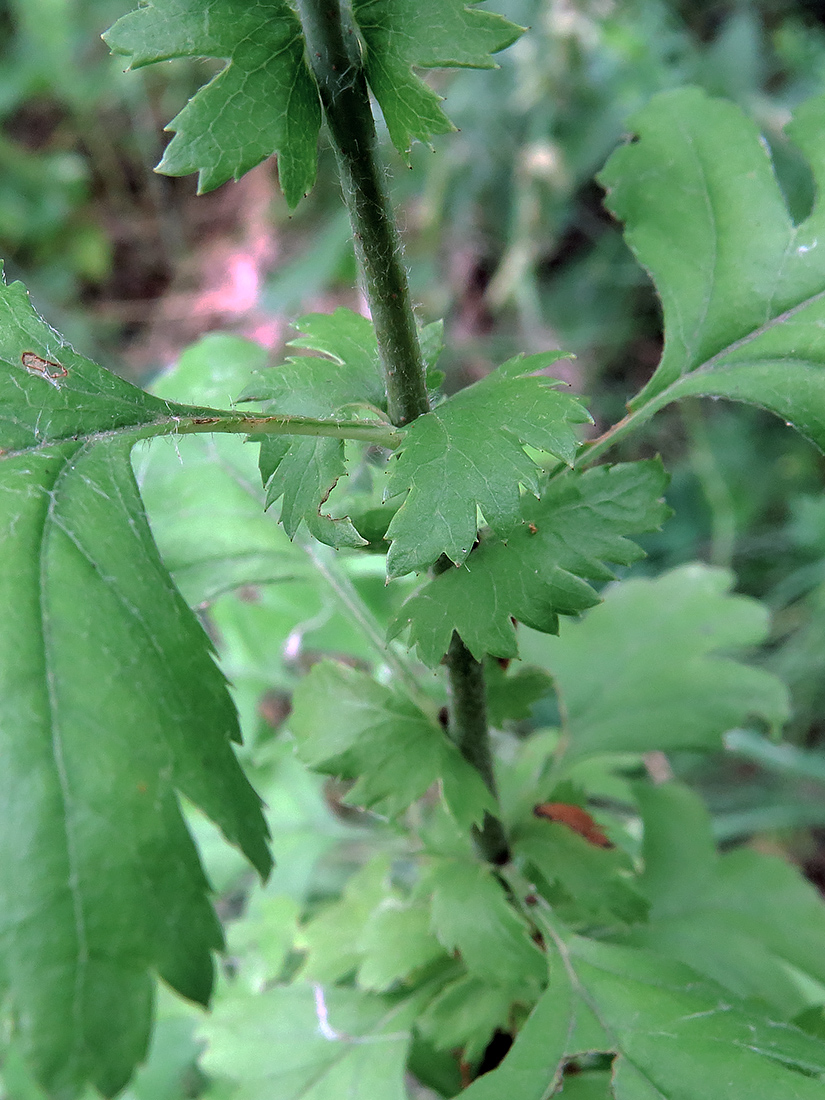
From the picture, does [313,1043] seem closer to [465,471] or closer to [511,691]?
[511,691]

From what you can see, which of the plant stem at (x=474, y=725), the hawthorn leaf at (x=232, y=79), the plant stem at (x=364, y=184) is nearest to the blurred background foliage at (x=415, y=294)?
the plant stem at (x=474, y=725)

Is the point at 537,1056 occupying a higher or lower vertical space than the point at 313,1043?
higher

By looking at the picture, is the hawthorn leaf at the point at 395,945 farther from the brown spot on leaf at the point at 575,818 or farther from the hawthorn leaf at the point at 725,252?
the hawthorn leaf at the point at 725,252

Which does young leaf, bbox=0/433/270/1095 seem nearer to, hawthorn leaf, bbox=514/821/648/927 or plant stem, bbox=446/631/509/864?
plant stem, bbox=446/631/509/864

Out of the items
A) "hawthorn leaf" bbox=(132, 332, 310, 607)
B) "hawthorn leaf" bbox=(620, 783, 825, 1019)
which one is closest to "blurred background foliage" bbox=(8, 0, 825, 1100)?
"hawthorn leaf" bbox=(132, 332, 310, 607)

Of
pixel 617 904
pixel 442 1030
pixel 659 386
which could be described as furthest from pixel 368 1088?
pixel 659 386

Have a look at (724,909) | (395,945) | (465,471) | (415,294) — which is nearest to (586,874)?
(395,945)
